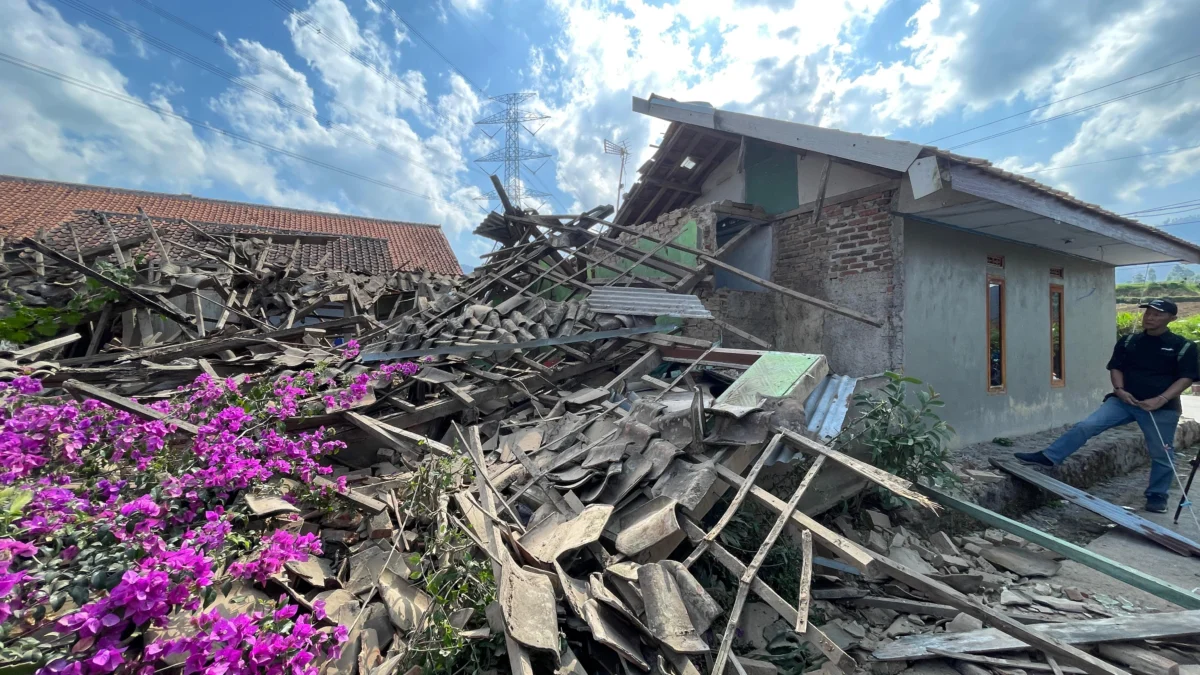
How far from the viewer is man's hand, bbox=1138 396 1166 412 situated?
504 centimetres

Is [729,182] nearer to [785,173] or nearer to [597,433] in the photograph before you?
[785,173]

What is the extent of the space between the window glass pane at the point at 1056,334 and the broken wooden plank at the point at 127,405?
38.1ft

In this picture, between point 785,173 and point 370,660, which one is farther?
point 785,173

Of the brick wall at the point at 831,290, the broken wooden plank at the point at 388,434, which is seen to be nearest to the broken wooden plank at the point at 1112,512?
the brick wall at the point at 831,290

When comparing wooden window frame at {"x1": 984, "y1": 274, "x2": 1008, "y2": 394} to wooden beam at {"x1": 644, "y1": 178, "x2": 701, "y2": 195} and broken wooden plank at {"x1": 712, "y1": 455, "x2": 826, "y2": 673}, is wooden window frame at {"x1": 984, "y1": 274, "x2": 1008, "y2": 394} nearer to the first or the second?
wooden beam at {"x1": 644, "y1": 178, "x2": 701, "y2": 195}

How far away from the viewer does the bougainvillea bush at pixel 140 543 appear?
171 cm

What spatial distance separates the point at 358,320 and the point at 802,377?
6.64m

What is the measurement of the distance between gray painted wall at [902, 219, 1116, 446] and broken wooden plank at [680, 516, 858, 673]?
4.41 meters

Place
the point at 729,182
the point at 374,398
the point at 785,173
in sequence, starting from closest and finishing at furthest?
the point at 374,398 < the point at 785,173 < the point at 729,182

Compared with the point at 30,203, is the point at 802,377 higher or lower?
lower

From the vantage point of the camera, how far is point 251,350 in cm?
566

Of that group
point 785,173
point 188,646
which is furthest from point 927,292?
point 188,646

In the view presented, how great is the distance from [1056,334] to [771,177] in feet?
19.2

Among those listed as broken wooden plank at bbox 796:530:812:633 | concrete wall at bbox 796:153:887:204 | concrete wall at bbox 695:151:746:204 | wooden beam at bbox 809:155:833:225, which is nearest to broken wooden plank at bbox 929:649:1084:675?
broken wooden plank at bbox 796:530:812:633
